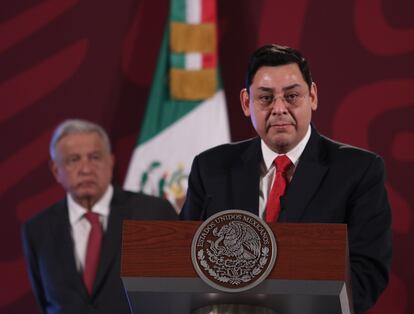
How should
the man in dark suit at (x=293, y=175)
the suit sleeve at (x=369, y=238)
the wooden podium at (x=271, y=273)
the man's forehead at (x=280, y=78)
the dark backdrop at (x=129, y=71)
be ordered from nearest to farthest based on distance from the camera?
1. the wooden podium at (x=271, y=273)
2. the suit sleeve at (x=369, y=238)
3. the man in dark suit at (x=293, y=175)
4. the man's forehead at (x=280, y=78)
5. the dark backdrop at (x=129, y=71)

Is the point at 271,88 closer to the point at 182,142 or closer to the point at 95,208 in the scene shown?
the point at 95,208

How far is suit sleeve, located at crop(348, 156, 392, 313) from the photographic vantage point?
2.30m

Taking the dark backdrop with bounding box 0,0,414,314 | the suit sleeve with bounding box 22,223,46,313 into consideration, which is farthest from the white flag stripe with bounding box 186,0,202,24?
the suit sleeve with bounding box 22,223,46,313

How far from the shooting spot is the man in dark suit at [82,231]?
392 centimetres

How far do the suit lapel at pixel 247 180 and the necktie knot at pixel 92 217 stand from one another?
1.60 meters

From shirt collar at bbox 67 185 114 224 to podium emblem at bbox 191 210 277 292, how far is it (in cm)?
216

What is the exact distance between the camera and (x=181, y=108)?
523 cm

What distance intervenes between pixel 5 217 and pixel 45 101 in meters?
0.67

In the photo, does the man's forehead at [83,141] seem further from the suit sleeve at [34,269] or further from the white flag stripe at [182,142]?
the white flag stripe at [182,142]

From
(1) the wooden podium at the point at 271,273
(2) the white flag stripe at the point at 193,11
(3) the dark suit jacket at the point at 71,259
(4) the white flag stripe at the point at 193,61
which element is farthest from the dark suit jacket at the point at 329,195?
(2) the white flag stripe at the point at 193,11

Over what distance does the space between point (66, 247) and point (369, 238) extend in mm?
1942

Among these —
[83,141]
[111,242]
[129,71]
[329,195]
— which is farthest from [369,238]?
[129,71]

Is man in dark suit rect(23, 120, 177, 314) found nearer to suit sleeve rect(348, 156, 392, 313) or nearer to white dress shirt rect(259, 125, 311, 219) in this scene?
white dress shirt rect(259, 125, 311, 219)

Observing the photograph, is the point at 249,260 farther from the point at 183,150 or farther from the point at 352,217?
the point at 183,150
